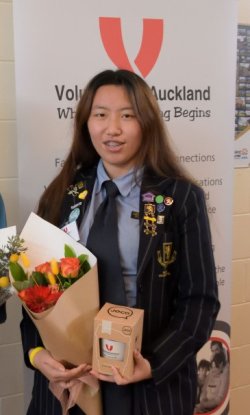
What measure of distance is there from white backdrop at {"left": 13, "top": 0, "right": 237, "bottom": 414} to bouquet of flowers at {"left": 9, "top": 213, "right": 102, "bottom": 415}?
57 centimetres

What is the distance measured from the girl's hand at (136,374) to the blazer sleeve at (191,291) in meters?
0.07

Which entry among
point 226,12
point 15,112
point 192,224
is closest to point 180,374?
point 192,224

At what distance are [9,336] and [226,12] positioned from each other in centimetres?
154

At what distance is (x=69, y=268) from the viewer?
3.46 ft

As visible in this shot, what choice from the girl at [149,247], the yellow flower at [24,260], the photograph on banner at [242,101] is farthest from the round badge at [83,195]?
the photograph on banner at [242,101]

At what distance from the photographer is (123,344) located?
108 centimetres

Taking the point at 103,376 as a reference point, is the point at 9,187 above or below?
above

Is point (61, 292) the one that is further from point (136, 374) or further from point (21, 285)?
point (136, 374)

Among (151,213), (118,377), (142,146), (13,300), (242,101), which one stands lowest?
(13,300)

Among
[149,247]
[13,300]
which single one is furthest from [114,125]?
[13,300]

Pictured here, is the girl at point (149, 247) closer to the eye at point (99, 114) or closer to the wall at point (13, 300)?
the eye at point (99, 114)

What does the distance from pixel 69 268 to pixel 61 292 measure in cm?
6

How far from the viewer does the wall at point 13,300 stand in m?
1.77

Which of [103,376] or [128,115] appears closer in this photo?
[103,376]
